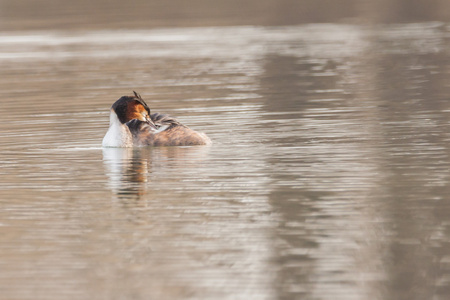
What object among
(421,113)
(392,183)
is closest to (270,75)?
(421,113)

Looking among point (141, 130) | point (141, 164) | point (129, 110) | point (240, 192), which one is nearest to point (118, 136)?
point (141, 130)

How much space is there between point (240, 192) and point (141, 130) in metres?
4.76

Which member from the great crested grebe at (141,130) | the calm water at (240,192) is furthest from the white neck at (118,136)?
the calm water at (240,192)

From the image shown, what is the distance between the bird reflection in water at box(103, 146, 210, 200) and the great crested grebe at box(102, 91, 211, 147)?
0.13 metres

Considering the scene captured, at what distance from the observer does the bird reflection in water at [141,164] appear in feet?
48.0

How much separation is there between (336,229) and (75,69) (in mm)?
24433

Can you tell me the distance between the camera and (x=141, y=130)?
1831 cm

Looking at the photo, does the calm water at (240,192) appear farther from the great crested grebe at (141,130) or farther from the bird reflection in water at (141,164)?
the great crested grebe at (141,130)

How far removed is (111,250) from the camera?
36.7ft

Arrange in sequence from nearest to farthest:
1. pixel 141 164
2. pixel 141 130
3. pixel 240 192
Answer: pixel 240 192 → pixel 141 164 → pixel 141 130

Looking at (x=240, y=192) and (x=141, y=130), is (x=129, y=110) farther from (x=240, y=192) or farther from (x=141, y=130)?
(x=240, y=192)

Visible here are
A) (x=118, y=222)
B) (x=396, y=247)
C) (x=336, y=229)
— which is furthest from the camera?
(x=118, y=222)

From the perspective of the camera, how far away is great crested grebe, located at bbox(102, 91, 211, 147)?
Answer: 18047mm

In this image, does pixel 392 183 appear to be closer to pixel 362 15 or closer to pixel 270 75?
pixel 270 75
